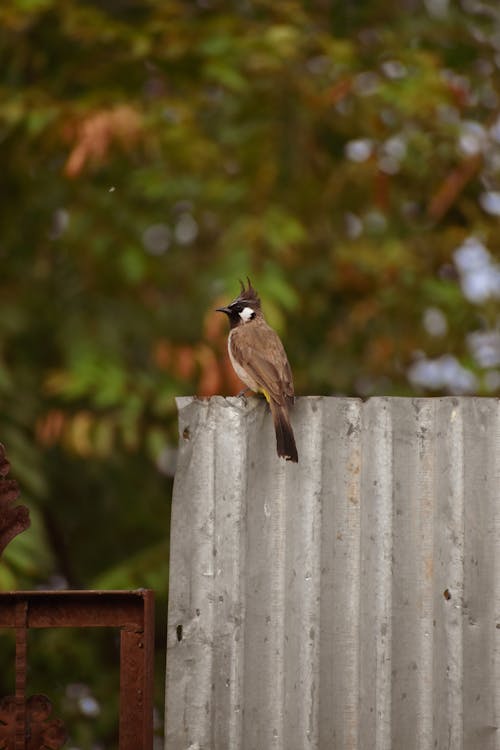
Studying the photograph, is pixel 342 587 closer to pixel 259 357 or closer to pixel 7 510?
pixel 7 510

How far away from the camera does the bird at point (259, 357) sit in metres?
3.28

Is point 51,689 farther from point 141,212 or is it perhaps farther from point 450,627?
point 450,627

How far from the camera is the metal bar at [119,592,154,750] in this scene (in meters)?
2.83

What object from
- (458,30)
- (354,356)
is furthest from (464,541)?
(458,30)

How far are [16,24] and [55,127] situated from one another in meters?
0.59

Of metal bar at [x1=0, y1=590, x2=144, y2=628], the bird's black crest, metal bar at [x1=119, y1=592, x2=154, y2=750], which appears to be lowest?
metal bar at [x1=119, y1=592, x2=154, y2=750]

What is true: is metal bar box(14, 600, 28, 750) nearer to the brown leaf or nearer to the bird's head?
the brown leaf

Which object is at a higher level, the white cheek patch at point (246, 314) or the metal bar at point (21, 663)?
the white cheek patch at point (246, 314)

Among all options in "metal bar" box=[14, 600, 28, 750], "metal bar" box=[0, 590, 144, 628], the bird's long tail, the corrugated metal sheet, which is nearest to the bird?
the bird's long tail

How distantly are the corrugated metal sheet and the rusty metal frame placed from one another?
0.18m

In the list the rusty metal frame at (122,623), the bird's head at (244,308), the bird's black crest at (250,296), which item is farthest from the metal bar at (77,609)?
the bird's black crest at (250,296)

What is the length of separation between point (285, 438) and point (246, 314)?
1.81 metres

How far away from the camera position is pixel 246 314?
15.9 feet

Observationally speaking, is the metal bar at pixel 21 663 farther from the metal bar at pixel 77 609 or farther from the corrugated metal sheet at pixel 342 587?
the corrugated metal sheet at pixel 342 587
